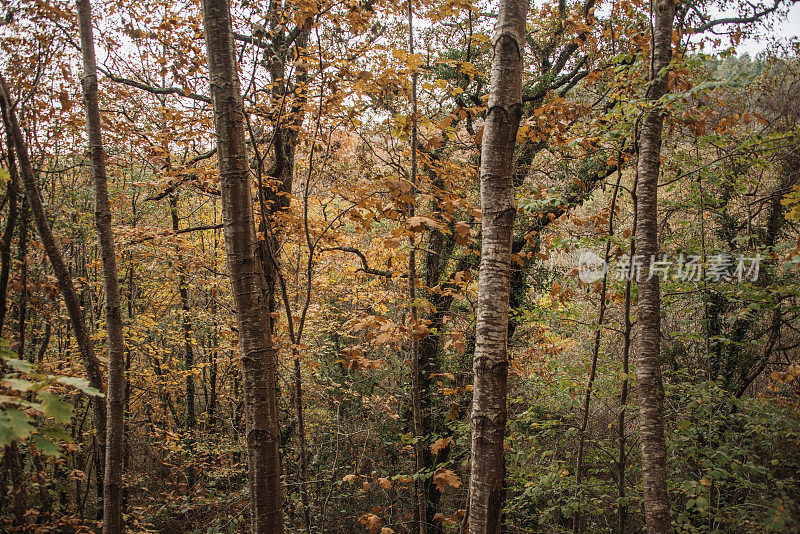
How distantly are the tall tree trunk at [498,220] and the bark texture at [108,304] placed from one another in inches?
118

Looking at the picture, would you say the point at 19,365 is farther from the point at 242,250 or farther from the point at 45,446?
the point at 242,250

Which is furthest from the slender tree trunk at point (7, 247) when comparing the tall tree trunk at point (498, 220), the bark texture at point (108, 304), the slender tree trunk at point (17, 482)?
the tall tree trunk at point (498, 220)

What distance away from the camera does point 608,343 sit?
12.0 metres

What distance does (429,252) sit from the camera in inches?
232

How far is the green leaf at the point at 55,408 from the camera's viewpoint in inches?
57.0

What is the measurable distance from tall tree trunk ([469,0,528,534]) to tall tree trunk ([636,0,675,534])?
1.89 meters

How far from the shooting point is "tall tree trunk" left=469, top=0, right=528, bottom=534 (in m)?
1.97

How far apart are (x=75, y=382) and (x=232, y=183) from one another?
108 cm

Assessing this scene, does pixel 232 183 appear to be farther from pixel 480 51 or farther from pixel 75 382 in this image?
pixel 480 51

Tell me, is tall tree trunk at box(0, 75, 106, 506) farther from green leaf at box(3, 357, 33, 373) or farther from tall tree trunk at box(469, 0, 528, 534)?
tall tree trunk at box(469, 0, 528, 534)

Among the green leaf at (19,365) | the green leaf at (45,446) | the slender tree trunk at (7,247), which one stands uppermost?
the slender tree trunk at (7,247)

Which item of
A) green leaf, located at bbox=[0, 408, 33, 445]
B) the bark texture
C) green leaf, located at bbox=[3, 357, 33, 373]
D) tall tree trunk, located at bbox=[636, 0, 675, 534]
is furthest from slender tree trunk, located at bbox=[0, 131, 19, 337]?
tall tree trunk, located at bbox=[636, 0, 675, 534]

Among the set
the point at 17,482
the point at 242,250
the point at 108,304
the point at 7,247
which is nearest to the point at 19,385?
the point at 242,250

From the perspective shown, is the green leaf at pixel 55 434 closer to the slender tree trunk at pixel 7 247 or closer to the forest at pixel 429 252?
the forest at pixel 429 252
